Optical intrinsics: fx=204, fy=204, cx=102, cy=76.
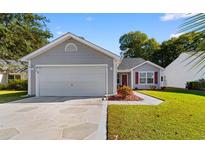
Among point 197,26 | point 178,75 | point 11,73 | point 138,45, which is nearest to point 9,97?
point 11,73

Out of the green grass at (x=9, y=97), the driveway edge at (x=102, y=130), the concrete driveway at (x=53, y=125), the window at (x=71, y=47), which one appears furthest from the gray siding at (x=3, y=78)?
the driveway edge at (x=102, y=130)

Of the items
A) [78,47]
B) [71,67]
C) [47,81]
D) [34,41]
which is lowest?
[47,81]

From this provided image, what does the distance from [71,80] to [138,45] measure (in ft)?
109

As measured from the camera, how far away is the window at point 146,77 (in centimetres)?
2450

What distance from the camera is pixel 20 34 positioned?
22375 millimetres

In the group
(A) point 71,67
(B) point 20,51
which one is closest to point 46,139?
(A) point 71,67

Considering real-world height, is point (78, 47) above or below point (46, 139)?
above

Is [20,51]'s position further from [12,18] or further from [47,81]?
[47,81]

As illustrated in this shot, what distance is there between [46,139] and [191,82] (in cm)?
2192

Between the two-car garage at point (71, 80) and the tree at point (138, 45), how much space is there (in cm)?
3044

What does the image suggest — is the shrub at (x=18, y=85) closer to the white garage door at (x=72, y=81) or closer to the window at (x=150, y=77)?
the white garage door at (x=72, y=81)

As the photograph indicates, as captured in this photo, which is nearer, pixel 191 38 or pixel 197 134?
pixel 191 38
